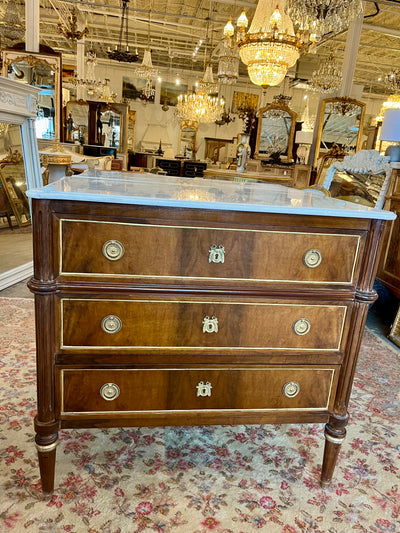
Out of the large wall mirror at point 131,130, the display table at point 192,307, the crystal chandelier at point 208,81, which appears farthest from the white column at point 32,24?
the large wall mirror at point 131,130

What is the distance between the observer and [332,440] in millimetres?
1642

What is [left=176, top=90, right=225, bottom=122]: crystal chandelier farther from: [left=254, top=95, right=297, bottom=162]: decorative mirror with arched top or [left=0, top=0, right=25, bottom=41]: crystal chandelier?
[left=0, top=0, right=25, bottom=41]: crystal chandelier

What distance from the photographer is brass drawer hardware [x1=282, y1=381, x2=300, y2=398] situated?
159 centimetres

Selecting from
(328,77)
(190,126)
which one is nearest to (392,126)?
(328,77)

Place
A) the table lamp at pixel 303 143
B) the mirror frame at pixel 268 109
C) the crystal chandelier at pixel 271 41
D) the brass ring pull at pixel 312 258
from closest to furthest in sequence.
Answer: the brass ring pull at pixel 312 258 < the crystal chandelier at pixel 271 41 < the table lamp at pixel 303 143 < the mirror frame at pixel 268 109

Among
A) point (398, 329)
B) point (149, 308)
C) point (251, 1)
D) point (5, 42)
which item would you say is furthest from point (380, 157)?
point (5, 42)

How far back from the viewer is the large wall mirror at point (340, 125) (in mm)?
8758

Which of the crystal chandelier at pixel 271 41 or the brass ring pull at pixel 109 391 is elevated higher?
the crystal chandelier at pixel 271 41

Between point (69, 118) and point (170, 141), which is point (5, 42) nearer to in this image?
point (69, 118)

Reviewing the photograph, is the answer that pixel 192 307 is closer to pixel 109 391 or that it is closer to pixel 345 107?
pixel 109 391

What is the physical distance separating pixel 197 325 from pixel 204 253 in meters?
0.28

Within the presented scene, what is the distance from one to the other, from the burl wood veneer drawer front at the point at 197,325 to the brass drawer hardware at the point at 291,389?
0.52 ft

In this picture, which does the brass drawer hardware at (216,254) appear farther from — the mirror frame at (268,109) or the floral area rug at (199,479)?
the mirror frame at (268,109)

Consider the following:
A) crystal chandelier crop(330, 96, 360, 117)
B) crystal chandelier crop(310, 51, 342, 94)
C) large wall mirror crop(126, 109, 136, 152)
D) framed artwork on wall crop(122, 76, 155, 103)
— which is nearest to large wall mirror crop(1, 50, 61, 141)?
crystal chandelier crop(310, 51, 342, 94)
